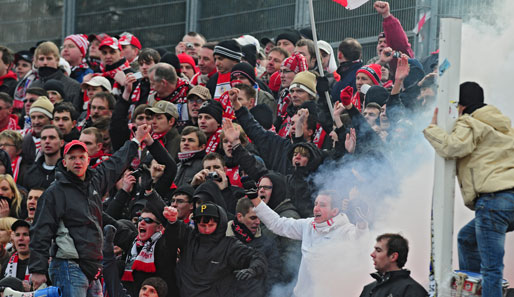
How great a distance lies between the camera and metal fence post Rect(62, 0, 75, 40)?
2217cm

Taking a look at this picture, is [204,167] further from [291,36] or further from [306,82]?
[291,36]

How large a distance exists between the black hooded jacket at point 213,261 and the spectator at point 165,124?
229 centimetres

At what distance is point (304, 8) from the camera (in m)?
17.2

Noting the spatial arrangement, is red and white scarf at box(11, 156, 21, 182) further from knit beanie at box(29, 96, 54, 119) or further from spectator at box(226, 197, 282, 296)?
spectator at box(226, 197, 282, 296)

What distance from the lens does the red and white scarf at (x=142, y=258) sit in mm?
10961

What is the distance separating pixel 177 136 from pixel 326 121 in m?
2.08

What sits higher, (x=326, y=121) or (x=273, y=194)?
(x=326, y=121)

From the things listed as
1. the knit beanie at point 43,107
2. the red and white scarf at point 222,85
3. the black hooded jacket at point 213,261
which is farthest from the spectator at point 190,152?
the knit beanie at point 43,107

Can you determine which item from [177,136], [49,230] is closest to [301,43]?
[177,136]

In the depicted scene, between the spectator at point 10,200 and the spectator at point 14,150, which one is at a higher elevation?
the spectator at point 14,150

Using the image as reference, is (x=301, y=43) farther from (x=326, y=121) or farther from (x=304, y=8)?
(x=304, y=8)

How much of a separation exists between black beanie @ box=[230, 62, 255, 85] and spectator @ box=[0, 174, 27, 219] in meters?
2.92

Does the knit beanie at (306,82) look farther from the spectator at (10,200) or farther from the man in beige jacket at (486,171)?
the man in beige jacket at (486,171)

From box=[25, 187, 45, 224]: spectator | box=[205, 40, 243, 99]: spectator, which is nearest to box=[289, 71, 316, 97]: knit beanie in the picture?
box=[205, 40, 243, 99]: spectator
